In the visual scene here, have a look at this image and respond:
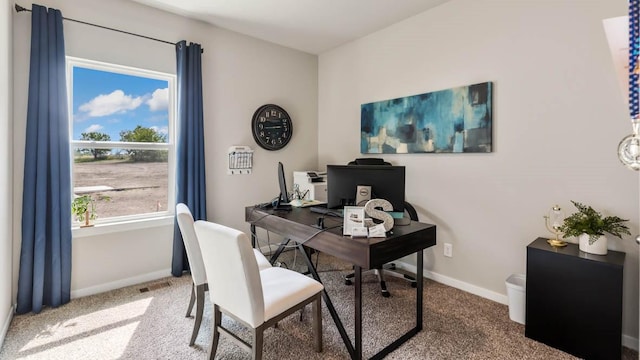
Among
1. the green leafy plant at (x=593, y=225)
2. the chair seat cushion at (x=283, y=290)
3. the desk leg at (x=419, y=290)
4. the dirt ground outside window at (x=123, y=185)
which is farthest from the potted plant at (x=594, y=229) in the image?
the dirt ground outside window at (x=123, y=185)

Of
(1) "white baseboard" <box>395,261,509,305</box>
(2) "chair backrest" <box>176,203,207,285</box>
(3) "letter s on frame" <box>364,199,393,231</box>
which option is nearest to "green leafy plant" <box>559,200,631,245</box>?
(1) "white baseboard" <box>395,261,509,305</box>

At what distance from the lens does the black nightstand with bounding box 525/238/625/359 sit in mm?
1789

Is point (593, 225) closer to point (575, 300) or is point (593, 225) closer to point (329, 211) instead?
point (575, 300)

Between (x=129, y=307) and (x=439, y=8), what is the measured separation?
3773mm

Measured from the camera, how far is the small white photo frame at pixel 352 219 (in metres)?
1.80

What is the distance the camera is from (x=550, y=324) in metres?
2.00

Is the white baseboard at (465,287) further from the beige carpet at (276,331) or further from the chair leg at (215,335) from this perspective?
the chair leg at (215,335)

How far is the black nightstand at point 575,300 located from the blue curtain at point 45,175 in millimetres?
3499

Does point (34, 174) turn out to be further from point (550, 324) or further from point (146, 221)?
point (550, 324)

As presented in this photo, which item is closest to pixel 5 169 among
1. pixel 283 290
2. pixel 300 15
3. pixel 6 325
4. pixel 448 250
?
pixel 6 325

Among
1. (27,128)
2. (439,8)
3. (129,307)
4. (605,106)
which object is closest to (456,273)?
(605,106)

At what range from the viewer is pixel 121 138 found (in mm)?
2953

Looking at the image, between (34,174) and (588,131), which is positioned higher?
(588,131)

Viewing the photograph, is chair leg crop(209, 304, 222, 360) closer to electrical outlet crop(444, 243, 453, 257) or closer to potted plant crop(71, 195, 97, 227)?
potted plant crop(71, 195, 97, 227)
